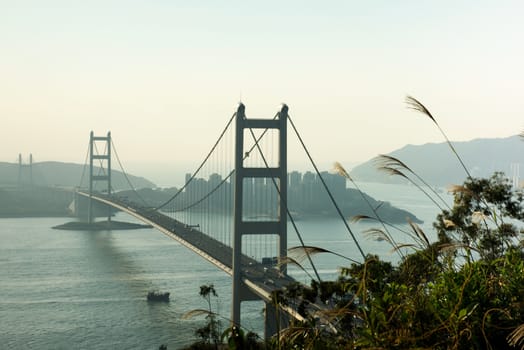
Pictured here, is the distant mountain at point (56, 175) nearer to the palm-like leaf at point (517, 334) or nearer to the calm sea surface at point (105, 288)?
the calm sea surface at point (105, 288)

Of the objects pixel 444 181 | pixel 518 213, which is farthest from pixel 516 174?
pixel 518 213

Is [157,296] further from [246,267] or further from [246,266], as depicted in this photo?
[246,267]

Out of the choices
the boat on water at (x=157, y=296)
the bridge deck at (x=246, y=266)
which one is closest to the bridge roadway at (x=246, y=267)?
the bridge deck at (x=246, y=266)

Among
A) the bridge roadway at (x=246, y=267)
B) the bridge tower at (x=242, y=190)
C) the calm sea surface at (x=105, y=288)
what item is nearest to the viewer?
the bridge roadway at (x=246, y=267)

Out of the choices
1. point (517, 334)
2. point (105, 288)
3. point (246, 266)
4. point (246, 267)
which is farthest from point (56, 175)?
point (517, 334)

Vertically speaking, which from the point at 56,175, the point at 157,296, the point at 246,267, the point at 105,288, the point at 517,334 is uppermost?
the point at 56,175

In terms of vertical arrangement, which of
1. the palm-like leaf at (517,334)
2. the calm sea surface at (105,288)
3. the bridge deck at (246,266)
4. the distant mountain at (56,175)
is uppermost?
the distant mountain at (56,175)

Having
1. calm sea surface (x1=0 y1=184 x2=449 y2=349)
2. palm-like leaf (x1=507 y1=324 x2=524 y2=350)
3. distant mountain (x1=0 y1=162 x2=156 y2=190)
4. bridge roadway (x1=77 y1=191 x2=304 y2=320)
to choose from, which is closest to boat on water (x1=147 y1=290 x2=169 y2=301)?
calm sea surface (x1=0 y1=184 x2=449 y2=349)

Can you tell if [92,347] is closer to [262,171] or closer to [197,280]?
[262,171]
